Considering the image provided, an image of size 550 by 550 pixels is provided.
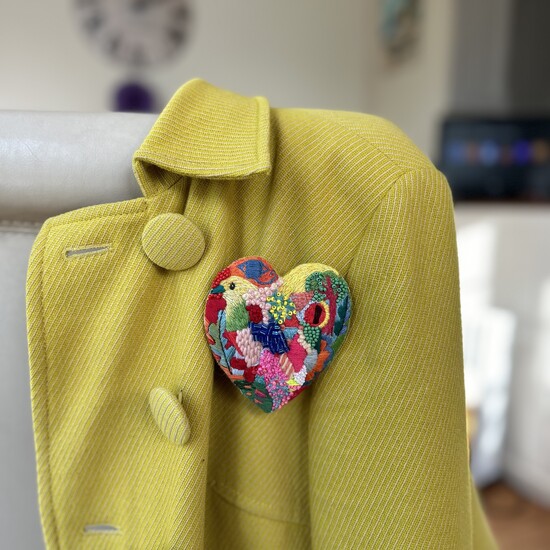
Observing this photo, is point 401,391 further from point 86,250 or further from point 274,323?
point 86,250

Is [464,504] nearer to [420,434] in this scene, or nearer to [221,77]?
[420,434]

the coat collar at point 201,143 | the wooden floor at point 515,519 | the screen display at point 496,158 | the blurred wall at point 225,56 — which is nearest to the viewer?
the coat collar at point 201,143

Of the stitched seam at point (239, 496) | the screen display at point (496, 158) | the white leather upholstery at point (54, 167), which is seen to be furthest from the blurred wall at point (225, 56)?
the stitched seam at point (239, 496)

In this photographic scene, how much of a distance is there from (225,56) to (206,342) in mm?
2309

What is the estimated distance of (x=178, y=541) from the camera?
37cm

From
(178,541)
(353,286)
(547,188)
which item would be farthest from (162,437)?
(547,188)

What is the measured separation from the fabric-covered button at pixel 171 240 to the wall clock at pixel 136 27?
2.24m

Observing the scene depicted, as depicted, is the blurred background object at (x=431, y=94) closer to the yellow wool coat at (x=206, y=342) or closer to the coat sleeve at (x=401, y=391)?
the yellow wool coat at (x=206, y=342)

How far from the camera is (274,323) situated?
370mm

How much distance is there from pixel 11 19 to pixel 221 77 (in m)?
0.90

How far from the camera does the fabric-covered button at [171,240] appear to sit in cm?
36

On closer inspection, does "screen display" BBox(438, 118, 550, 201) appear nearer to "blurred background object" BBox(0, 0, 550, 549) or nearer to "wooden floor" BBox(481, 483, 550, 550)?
"blurred background object" BBox(0, 0, 550, 549)

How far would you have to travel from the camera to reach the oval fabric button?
0.36 metres

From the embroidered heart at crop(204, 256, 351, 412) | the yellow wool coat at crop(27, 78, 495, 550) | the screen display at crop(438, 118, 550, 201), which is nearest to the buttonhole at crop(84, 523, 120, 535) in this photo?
the yellow wool coat at crop(27, 78, 495, 550)
